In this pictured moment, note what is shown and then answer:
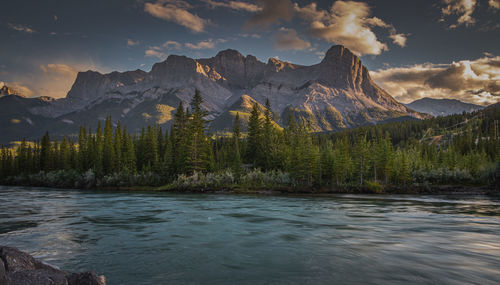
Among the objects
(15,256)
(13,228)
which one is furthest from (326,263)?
(13,228)

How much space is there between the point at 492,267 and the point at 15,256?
18.2m

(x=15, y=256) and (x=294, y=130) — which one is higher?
(x=294, y=130)

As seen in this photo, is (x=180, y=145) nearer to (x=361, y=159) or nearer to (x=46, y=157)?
(x=361, y=159)

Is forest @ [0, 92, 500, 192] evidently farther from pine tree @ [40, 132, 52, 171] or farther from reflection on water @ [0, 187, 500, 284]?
reflection on water @ [0, 187, 500, 284]

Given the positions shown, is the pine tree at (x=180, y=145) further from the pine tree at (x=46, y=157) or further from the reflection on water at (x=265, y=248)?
the pine tree at (x=46, y=157)

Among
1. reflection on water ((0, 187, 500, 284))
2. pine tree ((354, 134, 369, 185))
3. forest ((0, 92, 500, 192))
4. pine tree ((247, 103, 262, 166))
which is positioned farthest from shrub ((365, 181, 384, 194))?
reflection on water ((0, 187, 500, 284))

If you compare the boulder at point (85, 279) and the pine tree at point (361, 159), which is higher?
the pine tree at point (361, 159)

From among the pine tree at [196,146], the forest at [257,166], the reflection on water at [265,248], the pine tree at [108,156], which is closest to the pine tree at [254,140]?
the forest at [257,166]

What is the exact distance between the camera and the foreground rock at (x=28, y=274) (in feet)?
22.0

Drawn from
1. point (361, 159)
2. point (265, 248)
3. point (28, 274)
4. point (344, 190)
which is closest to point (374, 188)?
point (344, 190)

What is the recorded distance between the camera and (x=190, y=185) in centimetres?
6588

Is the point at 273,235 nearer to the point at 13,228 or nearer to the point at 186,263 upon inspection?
the point at 186,263

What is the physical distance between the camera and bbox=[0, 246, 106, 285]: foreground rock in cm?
670

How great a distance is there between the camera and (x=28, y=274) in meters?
7.02
